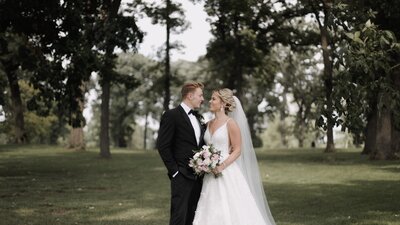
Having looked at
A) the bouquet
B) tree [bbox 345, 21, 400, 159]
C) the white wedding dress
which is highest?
tree [bbox 345, 21, 400, 159]

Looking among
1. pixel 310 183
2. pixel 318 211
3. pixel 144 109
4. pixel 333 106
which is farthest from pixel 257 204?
pixel 144 109

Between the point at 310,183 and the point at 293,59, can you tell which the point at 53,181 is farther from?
the point at 293,59

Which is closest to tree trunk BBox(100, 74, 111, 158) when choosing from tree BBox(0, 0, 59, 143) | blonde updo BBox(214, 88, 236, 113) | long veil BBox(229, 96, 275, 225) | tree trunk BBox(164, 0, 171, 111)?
tree trunk BBox(164, 0, 171, 111)

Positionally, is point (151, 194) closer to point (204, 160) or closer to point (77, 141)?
point (204, 160)

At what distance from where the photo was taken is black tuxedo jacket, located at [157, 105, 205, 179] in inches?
311

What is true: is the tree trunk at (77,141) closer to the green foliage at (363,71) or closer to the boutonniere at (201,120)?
the green foliage at (363,71)

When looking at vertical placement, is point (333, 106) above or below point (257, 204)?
above

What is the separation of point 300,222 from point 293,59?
53.9 m

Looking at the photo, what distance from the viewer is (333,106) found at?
10945mm

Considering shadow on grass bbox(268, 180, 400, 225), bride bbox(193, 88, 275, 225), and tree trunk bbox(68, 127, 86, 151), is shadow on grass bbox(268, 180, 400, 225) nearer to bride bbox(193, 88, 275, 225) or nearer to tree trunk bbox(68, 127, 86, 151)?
bride bbox(193, 88, 275, 225)

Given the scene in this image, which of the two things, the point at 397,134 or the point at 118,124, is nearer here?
the point at 397,134

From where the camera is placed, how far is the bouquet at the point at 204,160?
7887 mm

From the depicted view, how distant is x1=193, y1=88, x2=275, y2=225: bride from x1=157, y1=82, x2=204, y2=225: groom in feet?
1.58

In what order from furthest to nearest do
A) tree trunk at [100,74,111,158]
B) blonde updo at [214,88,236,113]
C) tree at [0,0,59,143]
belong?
tree trunk at [100,74,111,158] < tree at [0,0,59,143] < blonde updo at [214,88,236,113]
